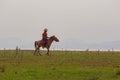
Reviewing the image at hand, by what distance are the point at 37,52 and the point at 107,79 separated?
96.9 ft

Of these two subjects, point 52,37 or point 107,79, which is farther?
point 52,37

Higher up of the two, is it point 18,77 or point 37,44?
point 37,44

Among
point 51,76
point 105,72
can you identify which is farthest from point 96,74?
point 51,76

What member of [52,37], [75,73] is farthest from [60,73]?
[52,37]

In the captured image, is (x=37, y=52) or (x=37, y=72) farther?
(x=37, y=52)

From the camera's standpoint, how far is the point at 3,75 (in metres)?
26.1

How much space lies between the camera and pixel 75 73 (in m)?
27.5

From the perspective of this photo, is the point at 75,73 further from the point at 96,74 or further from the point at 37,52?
the point at 37,52

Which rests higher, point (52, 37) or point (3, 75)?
point (52, 37)

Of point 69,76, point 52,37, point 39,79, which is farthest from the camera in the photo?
point 52,37

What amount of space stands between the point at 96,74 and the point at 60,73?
203 cm

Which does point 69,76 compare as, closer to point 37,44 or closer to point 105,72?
point 105,72

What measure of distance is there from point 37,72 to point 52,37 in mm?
25482

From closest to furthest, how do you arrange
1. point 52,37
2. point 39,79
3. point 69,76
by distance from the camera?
point 39,79, point 69,76, point 52,37
